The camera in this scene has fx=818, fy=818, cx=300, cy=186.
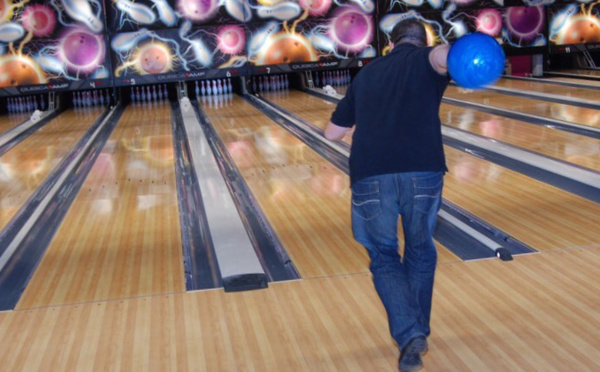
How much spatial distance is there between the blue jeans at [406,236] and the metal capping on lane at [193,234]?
1.09 meters

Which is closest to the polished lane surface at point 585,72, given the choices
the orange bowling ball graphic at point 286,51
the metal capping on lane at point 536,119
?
the metal capping on lane at point 536,119

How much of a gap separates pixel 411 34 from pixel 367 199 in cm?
48

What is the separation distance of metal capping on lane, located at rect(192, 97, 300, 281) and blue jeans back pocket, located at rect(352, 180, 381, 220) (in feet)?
3.49

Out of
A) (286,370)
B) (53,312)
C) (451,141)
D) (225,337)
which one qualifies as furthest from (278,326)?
(451,141)

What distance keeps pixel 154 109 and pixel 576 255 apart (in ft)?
23.7

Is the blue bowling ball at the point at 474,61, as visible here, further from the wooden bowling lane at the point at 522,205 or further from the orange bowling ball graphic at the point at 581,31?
the orange bowling ball graphic at the point at 581,31

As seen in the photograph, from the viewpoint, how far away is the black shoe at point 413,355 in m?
2.30

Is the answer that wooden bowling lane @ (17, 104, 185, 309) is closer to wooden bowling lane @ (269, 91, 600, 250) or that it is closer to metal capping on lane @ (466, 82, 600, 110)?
wooden bowling lane @ (269, 91, 600, 250)

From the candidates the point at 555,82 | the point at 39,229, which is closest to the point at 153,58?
the point at 555,82

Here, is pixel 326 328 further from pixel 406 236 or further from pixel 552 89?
pixel 552 89

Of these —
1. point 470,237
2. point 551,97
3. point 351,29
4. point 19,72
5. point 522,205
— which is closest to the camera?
point 470,237

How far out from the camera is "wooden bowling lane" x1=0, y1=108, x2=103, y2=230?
5094 millimetres

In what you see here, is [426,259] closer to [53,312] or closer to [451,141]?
[53,312]

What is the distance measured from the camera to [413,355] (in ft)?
7.60
